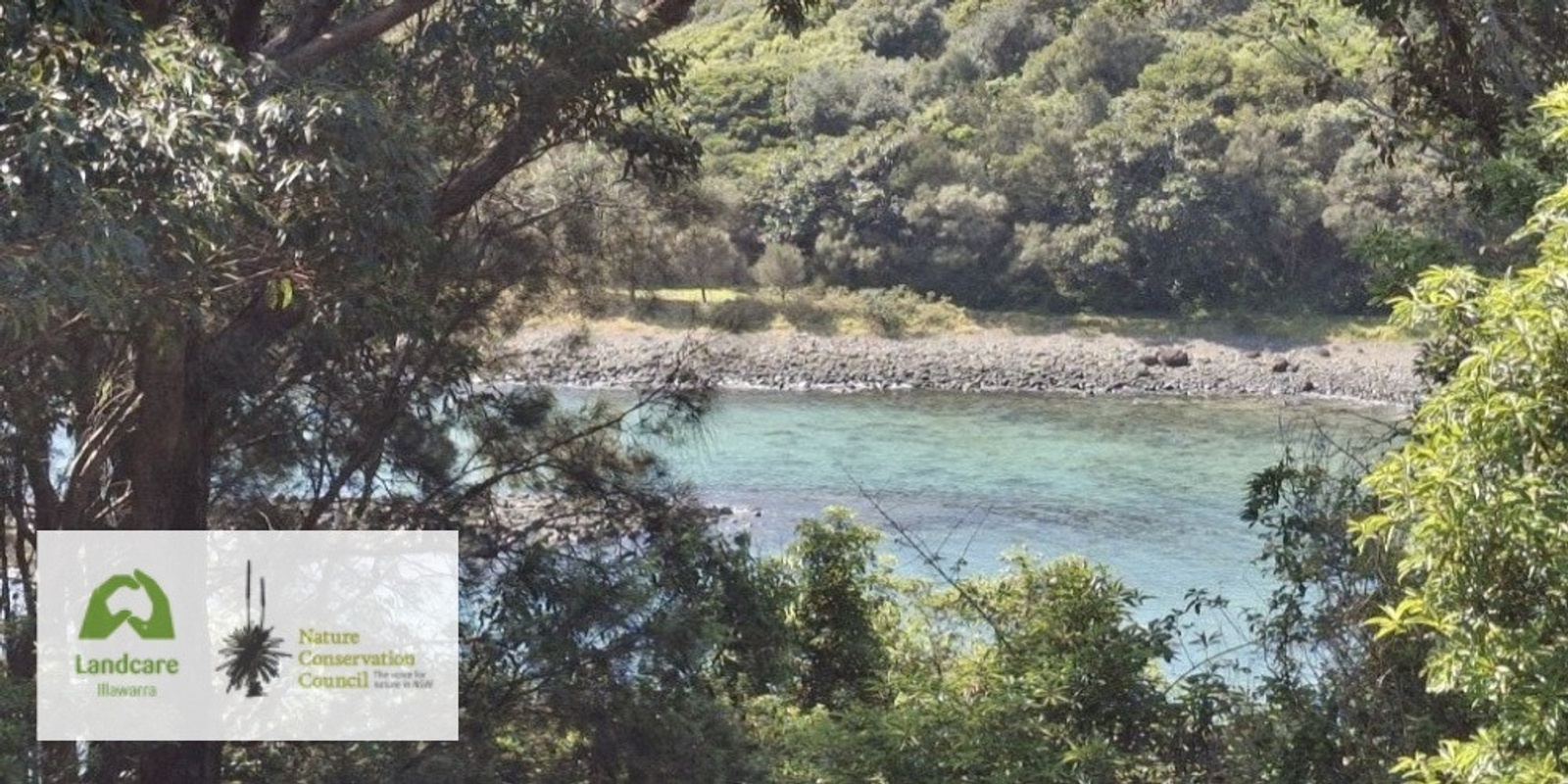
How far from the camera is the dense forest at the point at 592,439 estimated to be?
3.75 meters

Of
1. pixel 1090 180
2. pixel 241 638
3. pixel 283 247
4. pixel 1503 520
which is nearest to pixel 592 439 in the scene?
pixel 241 638

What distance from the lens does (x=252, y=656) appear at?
21.2 ft

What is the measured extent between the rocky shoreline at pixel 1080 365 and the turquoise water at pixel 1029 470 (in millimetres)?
721

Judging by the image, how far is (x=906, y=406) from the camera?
29.4m

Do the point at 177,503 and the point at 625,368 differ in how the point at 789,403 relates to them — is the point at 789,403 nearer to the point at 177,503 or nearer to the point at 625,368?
the point at 625,368

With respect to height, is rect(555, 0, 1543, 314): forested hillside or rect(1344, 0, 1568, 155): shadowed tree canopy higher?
rect(555, 0, 1543, 314): forested hillside

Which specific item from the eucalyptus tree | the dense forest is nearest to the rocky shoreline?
the dense forest

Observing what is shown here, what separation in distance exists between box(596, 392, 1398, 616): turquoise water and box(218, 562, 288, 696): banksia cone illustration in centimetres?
752

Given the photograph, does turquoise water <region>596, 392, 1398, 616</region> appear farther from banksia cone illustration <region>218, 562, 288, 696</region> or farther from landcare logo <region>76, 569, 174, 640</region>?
landcare logo <region>76, 569, 174, 640</region>

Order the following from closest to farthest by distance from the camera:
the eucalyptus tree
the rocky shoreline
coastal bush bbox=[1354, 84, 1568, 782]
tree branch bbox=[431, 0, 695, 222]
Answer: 1. coastal bush bbox=[1354, 84, 1568, 782]
2. the eucalyptus tree
3. tree branch bbox=[431, 0, 695, 222]
4. the rocky shoreline

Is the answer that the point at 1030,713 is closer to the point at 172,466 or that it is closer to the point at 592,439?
the point at 592,439

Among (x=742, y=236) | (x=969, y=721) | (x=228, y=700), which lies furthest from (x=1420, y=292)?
(x=742, y=236)

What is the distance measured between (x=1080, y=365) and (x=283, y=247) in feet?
92.6

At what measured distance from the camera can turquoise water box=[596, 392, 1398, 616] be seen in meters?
17.1
